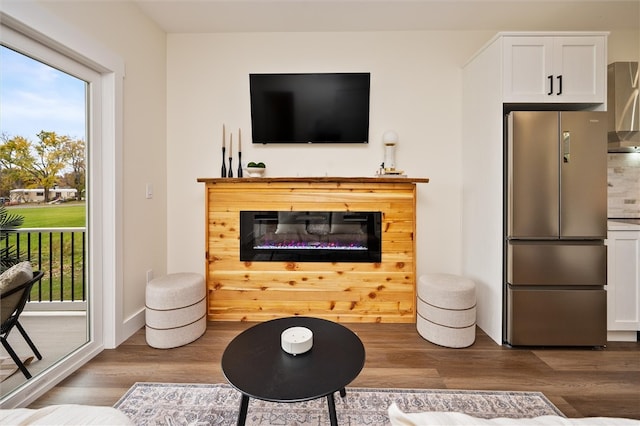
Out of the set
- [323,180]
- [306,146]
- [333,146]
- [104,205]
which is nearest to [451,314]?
[323,180]

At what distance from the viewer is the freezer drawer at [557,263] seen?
2.20m

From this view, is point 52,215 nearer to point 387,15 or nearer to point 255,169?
point 255,169

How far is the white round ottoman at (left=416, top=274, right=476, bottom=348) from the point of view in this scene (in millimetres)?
2217

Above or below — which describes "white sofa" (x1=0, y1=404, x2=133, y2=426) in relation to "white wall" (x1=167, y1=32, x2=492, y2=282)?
below

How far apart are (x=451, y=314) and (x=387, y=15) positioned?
259cm

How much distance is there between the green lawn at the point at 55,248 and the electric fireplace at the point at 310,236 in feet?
3.80

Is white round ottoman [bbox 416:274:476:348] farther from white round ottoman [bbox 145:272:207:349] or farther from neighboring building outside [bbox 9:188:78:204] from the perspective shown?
neighboring building outside [bbox 9:188:78:204]

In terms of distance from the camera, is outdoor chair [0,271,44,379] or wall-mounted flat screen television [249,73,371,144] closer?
outdoor chair [0,271,44,379]

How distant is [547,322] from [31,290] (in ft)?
11.5

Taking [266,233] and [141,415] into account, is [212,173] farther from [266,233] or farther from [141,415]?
[141,415]

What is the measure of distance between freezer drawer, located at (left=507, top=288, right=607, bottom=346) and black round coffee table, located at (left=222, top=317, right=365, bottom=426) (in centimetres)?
157

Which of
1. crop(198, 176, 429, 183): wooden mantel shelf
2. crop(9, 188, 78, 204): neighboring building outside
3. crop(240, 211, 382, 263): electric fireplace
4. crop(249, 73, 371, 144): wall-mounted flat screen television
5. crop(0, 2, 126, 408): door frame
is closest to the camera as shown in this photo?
crop(9, 188, 78, 204): neighboring building outside

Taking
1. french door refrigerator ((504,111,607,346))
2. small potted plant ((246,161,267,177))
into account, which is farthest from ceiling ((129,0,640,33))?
small potted plant ((246,161,267,177))

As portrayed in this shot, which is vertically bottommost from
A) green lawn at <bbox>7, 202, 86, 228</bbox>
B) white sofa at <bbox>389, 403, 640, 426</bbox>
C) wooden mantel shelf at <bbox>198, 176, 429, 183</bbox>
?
white sofa at <bbox>389, 403, 640, 426</bbox>
